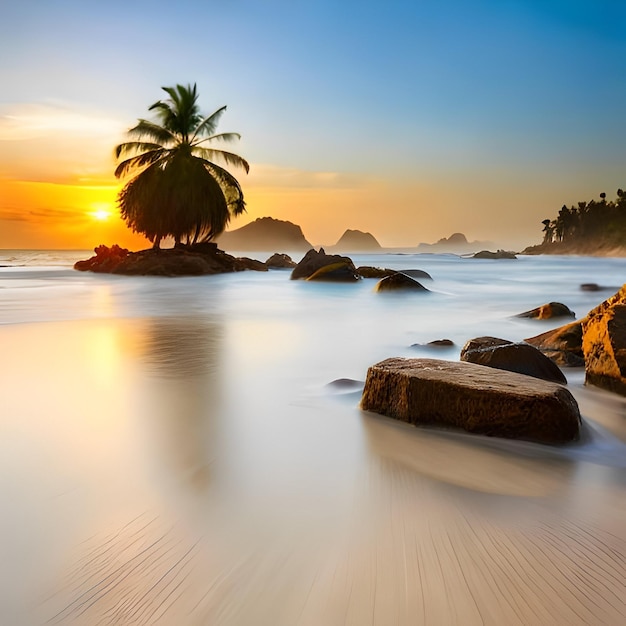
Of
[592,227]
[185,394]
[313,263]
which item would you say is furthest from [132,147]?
[592,227]

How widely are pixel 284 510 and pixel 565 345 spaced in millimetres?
3210

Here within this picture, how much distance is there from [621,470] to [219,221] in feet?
69.7

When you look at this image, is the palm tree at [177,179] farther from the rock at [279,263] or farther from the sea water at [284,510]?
the sea water at [284,510]

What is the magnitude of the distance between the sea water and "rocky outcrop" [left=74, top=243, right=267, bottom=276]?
16.4 metres

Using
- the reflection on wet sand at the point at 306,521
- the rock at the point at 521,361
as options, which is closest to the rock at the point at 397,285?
the rock at the point at 521,361

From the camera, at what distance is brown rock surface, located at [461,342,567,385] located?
311cm

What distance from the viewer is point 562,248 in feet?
283

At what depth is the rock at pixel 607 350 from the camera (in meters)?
3.06

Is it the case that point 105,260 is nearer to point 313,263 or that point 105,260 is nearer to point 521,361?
point 313,263

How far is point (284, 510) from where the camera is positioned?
1625 mm

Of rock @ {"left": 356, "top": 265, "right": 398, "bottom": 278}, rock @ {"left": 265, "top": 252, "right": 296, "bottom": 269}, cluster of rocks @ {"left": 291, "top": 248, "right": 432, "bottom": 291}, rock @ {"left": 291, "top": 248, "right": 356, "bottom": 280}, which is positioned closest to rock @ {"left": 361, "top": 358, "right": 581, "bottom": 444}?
cluster of rocks @ {"left": 291, "top": 248, "right": 432, "bottom": 291}

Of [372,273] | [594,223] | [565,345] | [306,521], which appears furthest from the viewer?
[594,223]

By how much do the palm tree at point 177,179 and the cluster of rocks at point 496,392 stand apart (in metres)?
A: 19.5

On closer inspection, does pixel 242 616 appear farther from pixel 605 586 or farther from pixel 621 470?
pixel 621 470
